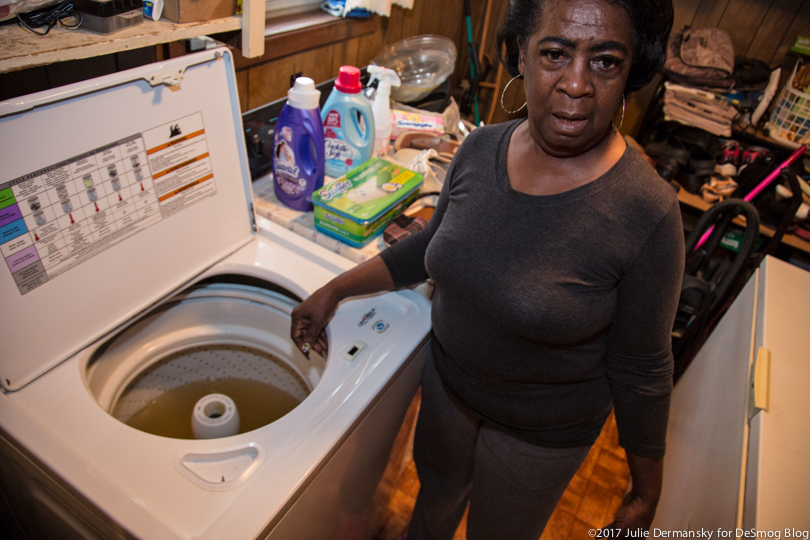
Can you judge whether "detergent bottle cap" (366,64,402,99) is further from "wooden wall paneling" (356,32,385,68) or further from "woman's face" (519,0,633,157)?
"woman's face" (519,0,633,157)

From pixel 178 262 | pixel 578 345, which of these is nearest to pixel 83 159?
pixel 178 262

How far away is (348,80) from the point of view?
4.58 ft

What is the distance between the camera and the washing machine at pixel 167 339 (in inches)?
29.8

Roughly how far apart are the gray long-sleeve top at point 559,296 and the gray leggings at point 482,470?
43 mm

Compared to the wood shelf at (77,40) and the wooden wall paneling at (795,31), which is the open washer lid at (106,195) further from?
the wooden wall paneling at (795,31)

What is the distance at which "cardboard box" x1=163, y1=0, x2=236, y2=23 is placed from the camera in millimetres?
889

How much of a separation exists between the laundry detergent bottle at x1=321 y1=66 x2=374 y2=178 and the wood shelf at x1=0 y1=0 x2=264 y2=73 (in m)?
0.45

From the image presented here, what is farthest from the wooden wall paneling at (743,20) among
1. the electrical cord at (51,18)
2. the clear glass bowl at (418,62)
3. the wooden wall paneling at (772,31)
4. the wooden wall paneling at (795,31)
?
the electrical cord at (51,18)

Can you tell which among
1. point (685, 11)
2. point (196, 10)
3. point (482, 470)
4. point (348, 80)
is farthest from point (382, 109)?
point (685, 11)

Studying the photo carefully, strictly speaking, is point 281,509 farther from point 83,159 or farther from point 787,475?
point 787,475

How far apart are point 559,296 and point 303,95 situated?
0.82 m

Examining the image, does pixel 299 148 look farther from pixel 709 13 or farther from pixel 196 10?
pixel 709 13

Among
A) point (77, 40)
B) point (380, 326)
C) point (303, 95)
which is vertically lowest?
point (380, 326)

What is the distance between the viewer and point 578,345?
0.90 meters
